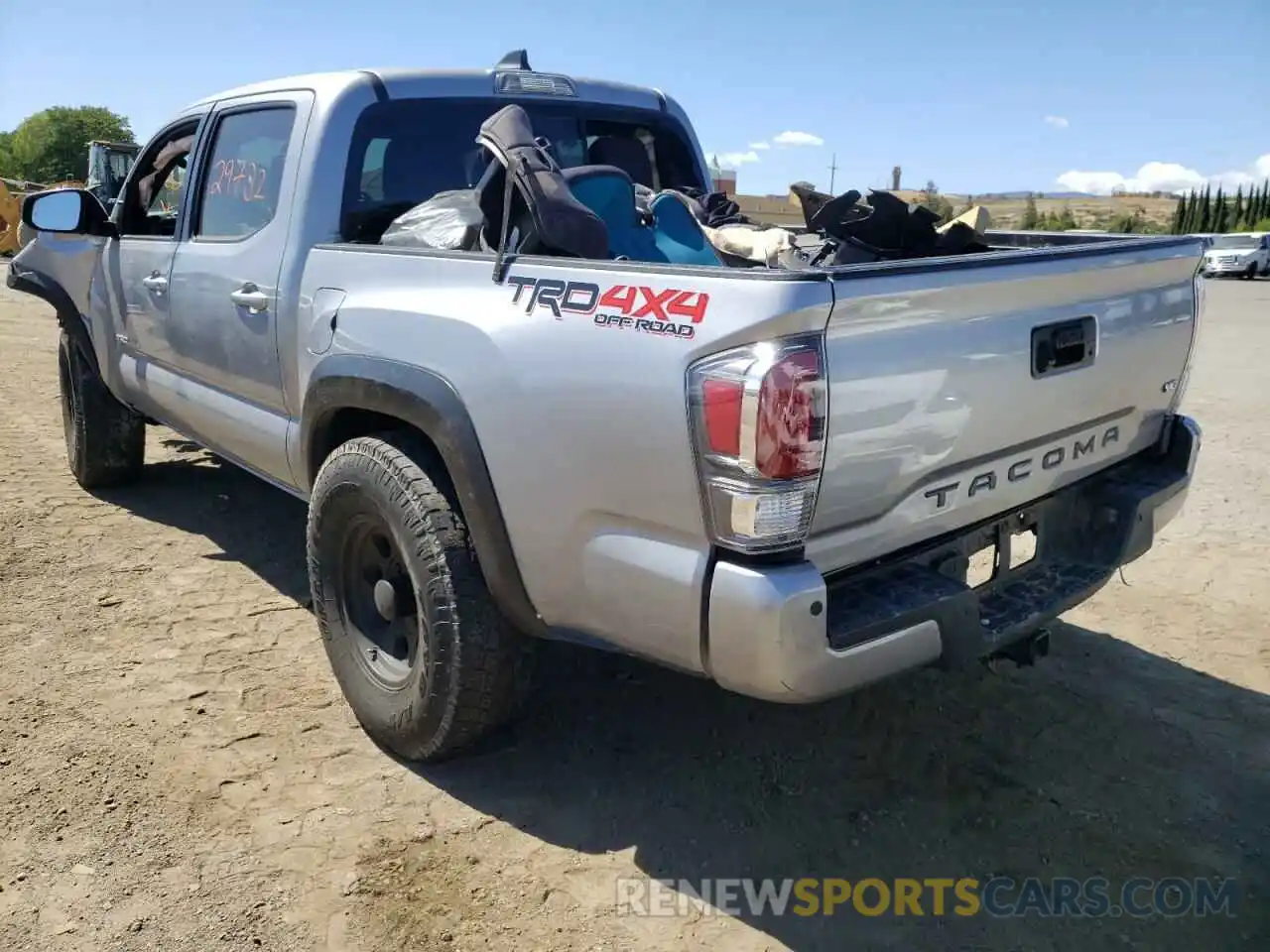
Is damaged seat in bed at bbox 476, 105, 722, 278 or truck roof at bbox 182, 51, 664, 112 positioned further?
truck roof at bbox 182, 51, 664, 112

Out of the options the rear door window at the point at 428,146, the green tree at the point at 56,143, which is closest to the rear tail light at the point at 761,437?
the rear door window at the point at 428,146

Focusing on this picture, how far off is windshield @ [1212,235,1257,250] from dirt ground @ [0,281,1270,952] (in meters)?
31.8

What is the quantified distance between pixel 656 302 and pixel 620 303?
4.1 inches

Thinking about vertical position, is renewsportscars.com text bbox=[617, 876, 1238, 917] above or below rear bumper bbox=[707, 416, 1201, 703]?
below

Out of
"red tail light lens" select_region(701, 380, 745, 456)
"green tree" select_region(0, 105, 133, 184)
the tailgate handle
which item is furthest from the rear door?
"green tree" select_region(0, 105, 133, 184)

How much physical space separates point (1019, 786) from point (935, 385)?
1.39m

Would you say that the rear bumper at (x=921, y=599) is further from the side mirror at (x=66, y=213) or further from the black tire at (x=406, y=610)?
the side mirror at (x=66, y=213)

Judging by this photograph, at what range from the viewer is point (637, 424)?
222 cm

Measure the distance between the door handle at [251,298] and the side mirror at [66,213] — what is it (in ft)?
5.13

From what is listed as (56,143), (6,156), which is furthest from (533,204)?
(6,156)

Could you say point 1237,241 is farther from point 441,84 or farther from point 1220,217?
point 441,84

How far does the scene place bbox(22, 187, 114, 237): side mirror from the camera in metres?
4.62

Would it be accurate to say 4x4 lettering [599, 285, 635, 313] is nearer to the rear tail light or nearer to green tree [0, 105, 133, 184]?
the rear tail light

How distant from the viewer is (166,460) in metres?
6.43
